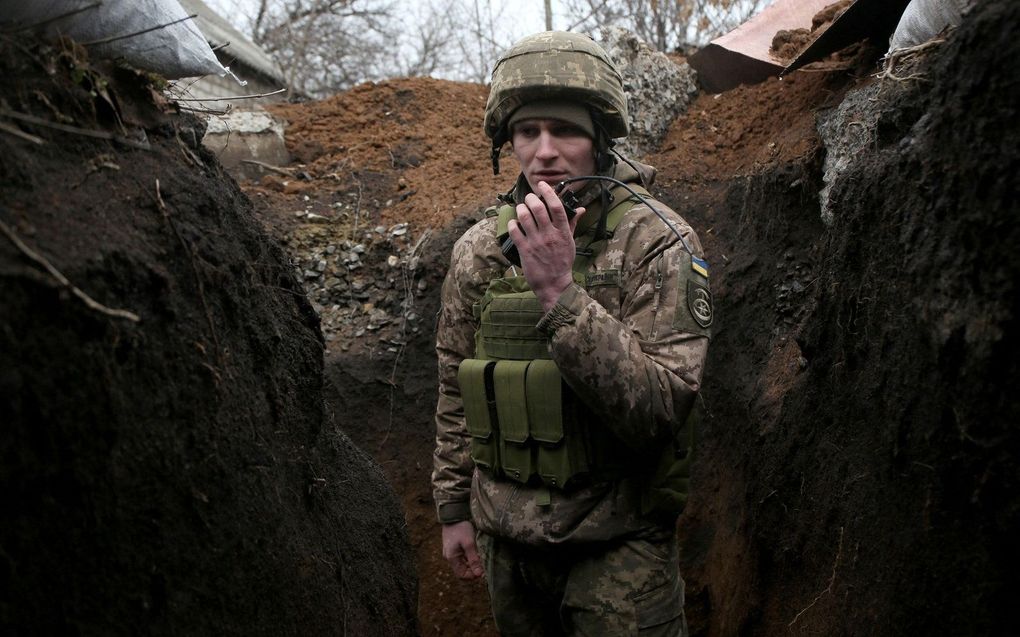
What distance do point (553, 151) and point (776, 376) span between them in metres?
1.99

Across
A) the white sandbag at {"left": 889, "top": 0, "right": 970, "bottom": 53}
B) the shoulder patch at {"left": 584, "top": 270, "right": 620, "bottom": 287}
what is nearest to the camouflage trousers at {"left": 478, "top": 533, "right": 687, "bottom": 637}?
the shoulder patch at {"left": 584, "top": 270, "right": 620, "bottom": 287}

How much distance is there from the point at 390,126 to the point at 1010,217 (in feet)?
18.9

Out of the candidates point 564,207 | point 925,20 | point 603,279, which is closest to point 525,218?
point 564,207

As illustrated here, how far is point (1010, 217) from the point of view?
1834 millimetres

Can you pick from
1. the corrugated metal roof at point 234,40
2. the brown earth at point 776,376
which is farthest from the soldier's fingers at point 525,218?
the corrugated metal roof at point 234,40

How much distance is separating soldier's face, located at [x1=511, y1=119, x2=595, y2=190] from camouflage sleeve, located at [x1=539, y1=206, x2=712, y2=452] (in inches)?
14.1

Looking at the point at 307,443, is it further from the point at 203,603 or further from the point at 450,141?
the point at 450,141

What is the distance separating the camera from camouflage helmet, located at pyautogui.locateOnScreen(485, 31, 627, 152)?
2934 mm

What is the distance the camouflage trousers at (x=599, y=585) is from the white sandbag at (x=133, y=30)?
1.92 m

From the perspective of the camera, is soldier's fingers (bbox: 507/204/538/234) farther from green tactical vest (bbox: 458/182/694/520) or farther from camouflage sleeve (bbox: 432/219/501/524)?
camouflage sleeve (bbox: 432/219/501/524)

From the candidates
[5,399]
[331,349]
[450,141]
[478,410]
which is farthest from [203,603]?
[450,141]

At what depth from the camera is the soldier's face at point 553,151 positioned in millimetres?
2867

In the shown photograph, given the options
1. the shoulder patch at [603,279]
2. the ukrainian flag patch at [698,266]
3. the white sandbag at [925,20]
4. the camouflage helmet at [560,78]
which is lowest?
the shoulder patch at [603,279]

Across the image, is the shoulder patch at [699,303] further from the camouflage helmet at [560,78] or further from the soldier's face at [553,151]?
the camouflage helmet at [560,78]
